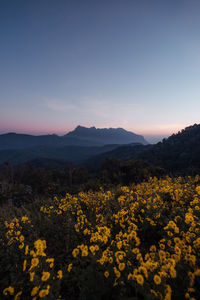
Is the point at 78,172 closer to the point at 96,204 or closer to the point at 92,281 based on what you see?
the point at 96,204

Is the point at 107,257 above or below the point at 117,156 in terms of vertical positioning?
above

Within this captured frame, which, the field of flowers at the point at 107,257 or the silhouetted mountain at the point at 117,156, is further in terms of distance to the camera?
the silhouetted mountain at the point at 117,156

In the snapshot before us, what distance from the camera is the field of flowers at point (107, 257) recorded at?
6.95ft

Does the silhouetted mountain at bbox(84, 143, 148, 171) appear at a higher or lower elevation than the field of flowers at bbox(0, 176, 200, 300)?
lower

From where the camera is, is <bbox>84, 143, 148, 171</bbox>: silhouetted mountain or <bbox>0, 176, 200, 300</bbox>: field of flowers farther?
<bbox>84, 143, 148, 171</bbox>: silhouetted mountain

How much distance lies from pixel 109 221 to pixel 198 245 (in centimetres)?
236

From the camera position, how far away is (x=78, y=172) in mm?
28594

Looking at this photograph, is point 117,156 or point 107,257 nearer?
point 107,257

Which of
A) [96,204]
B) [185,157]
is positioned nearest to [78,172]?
[96,204]

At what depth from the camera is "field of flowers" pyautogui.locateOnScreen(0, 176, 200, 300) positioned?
2.12 meters

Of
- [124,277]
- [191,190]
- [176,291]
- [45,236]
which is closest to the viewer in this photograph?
[176,291]

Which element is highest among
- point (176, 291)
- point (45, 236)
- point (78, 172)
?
point (176, 291)

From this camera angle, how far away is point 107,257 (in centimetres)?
259

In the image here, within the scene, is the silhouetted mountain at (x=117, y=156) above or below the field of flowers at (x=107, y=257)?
A: below
